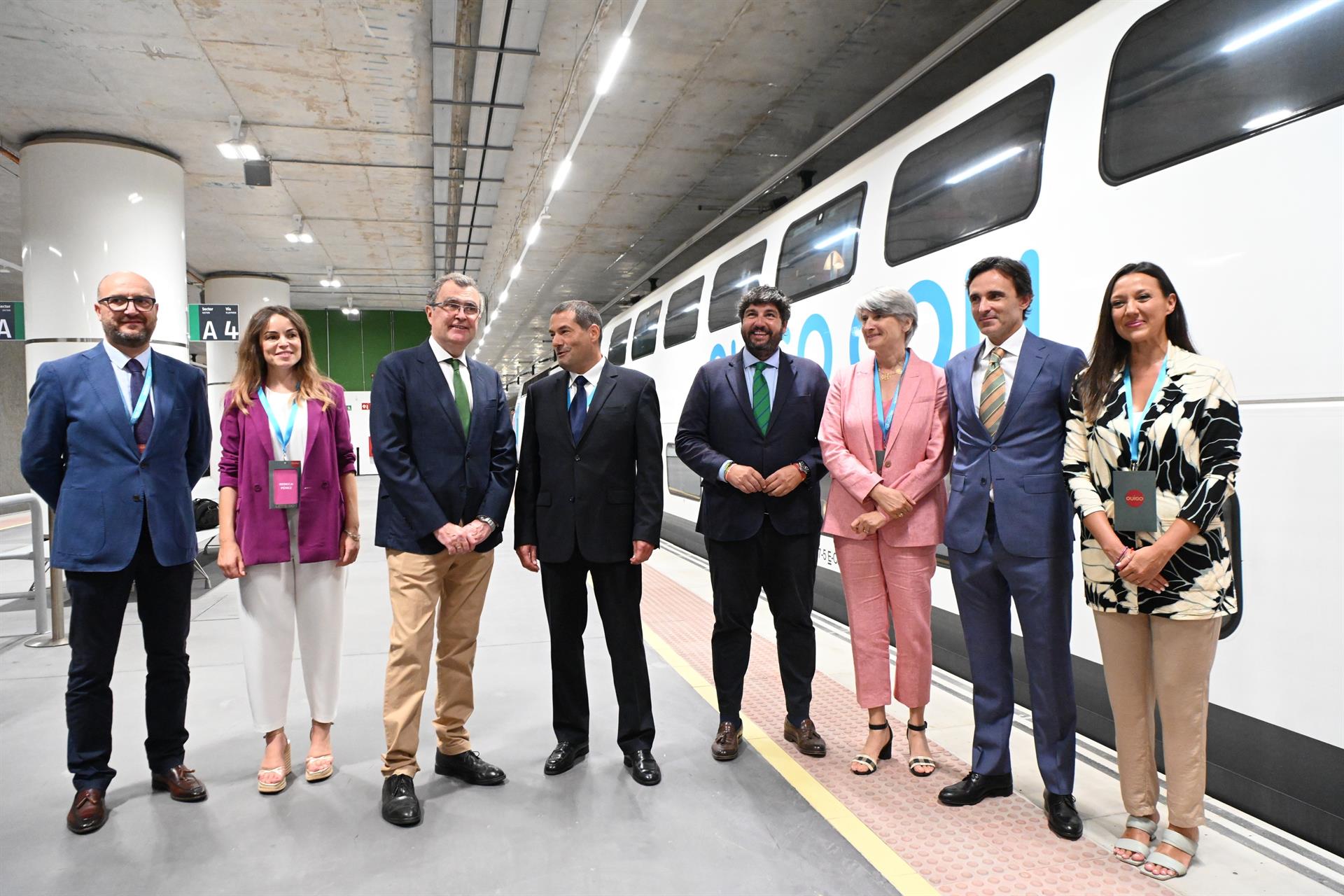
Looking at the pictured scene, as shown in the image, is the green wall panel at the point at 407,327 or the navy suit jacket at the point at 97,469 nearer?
the navy suit jacket at the point at 97,469

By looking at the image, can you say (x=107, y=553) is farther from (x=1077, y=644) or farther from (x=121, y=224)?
(x=121, y=224)

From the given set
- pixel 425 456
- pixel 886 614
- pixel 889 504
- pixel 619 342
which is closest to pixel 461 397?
pixel 425 456

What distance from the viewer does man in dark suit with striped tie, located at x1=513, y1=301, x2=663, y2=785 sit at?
110 inches

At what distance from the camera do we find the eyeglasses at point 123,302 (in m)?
2.52

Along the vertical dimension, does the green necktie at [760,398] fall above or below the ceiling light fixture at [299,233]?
below

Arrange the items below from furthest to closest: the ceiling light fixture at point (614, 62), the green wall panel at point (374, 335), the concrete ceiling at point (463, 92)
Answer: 1. the green wall panel at point (374, 335)
2. the concrete ceiling at point (463, 92)
3. the ceiling light fixture at point (614, 62)

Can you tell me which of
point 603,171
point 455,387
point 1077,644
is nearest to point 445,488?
point 455,387

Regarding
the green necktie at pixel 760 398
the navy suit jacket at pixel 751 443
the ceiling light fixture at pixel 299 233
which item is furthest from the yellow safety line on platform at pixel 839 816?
the ceiling light fixture at pixel 299 233

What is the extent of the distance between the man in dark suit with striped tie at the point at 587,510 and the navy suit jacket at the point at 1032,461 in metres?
1.11

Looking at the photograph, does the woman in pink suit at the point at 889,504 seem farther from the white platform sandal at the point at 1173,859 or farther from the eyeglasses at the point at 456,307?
the eyeglasses at the point at 456,307

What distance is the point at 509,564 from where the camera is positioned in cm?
742

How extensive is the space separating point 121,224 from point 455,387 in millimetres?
6011

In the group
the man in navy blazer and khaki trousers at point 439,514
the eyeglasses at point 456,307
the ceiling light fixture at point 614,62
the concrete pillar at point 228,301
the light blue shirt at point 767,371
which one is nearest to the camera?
the man in navy blazer and khaki trousers at point 439,514

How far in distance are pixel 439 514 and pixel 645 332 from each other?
6935 millimetres
